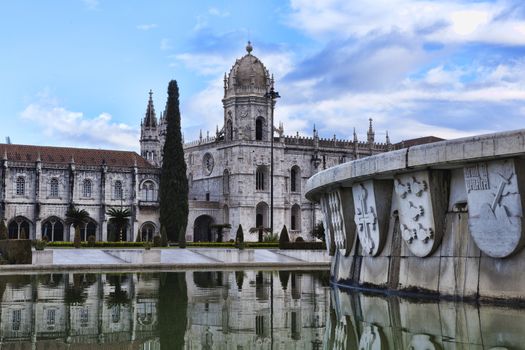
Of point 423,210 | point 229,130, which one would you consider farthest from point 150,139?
point 423,210

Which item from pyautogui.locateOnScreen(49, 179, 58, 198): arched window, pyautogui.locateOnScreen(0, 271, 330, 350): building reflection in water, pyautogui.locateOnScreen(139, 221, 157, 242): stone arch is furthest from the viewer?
pyautogui.locateOnScreen(139, 221, 157, 242): stone arch

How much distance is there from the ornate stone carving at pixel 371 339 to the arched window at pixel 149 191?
5630cm

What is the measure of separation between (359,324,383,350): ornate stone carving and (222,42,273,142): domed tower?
2324 inches

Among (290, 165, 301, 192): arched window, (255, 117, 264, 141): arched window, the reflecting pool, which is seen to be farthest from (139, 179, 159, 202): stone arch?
the reflecting pool

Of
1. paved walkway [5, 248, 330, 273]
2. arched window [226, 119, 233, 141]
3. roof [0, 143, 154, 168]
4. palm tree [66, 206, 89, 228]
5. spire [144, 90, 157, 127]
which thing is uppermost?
spire [144, 90, 157, 127]

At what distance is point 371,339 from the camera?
915cm

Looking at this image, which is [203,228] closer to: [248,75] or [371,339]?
[248,75]

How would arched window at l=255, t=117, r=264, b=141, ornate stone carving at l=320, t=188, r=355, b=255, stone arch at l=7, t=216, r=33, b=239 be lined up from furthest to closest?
arched window at l=255, t=117, r=264, b=141 → stone arch at l=7, t=216, r=33, b=239 → ornate stone carving at l=320, t=188, r=355, b=255

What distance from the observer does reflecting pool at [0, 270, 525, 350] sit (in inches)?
349

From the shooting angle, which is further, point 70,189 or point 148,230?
point 148,230

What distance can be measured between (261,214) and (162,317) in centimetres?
5872

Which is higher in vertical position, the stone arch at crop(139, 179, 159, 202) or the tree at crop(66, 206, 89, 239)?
the stone arch at crop(139, 179, 159, 202)

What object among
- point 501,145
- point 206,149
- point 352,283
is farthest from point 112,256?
point 206,149

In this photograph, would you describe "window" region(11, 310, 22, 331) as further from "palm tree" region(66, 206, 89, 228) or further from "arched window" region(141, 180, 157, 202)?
"arched window" region(141, 180, 157, 202)
